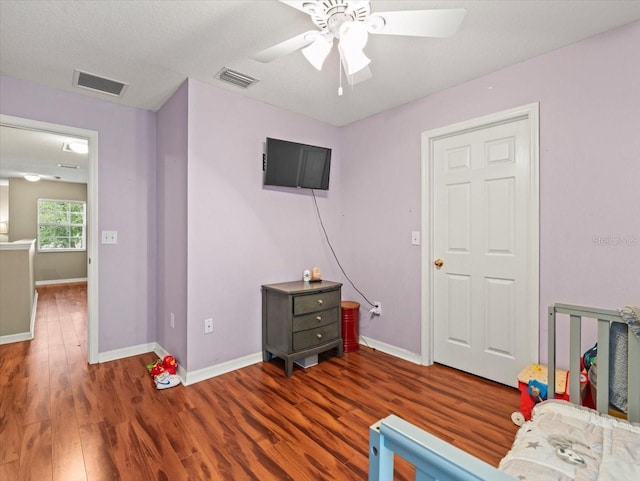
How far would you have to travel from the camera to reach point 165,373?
2521 millimetres

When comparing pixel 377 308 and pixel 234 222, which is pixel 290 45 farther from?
A: pixel 377 308

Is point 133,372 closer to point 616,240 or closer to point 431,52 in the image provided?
point 431,52

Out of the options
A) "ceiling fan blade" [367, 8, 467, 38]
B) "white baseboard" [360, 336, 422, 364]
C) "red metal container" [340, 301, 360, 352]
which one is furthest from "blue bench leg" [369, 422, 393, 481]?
"red metal container" [340, 301, 360, 352]

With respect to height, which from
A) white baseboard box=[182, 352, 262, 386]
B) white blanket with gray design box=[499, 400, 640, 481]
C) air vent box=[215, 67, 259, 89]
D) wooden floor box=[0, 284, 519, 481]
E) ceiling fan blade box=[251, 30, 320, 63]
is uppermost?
air vent box=[215, 67, 259, 89]

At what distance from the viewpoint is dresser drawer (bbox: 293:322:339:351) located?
272 cm

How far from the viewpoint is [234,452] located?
1729 millimetres

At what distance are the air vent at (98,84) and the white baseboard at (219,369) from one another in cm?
236

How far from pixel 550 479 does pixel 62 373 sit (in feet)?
10.8

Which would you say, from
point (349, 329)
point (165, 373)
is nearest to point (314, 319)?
point (349, 329)

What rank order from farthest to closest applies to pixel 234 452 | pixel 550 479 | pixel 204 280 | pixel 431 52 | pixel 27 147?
pixel 27 147 → pixel 204 280 → pixel 431 52 → pixel 234 452 → pixel 550 479

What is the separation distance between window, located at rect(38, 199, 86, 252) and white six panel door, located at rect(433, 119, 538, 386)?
831 cm

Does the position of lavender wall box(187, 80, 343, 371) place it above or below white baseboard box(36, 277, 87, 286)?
above

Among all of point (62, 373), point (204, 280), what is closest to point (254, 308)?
point (204, 280)

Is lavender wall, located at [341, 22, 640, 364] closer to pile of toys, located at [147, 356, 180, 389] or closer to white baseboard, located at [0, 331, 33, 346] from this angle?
pile of toys, located at [147, 356, 180, 389]
